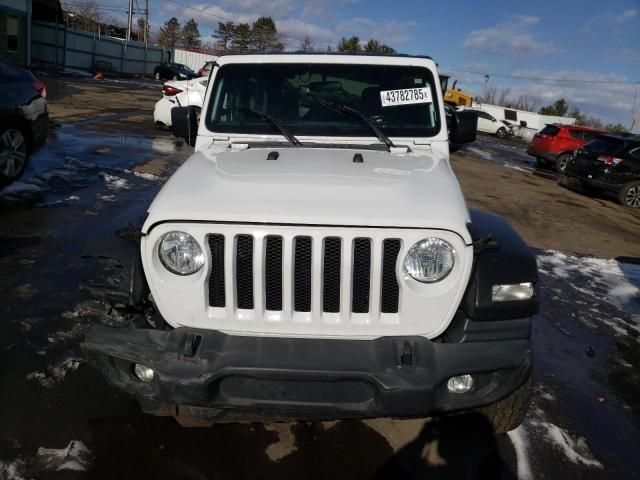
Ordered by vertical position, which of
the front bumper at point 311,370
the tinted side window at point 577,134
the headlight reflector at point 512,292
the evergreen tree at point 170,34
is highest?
the evergreen tree at point 170,34

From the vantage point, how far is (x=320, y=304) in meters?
2.37

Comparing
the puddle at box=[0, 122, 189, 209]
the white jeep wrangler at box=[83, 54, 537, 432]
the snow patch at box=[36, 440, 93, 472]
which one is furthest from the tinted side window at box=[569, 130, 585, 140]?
the snow patch at box=[36, 440, 93, 472]

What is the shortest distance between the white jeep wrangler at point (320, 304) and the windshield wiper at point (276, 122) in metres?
0.85

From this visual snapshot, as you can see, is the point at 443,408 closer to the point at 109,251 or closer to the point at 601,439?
the point at 601,439

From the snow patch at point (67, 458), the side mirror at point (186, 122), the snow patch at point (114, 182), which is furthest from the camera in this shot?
the snow patch at point (114, 182)

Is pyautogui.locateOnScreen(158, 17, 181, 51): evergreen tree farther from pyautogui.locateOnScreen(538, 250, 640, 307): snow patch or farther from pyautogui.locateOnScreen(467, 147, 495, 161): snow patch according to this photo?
pyautogui.locateOnScreen(538, 250, 640, 307): snow patch

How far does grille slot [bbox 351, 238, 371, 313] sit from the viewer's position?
2.33 meters

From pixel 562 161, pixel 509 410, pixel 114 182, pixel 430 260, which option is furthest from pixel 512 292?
pixel 562 161

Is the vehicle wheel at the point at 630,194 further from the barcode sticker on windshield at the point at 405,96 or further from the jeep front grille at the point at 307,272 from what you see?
the jeep front grille at the point at 307,272

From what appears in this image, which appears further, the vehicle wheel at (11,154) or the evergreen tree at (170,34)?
the evergreen tree at (170,34)

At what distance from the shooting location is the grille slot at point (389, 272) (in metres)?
2.35

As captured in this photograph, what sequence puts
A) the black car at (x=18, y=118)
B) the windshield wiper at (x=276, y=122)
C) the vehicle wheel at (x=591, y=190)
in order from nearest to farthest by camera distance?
the windshield wiper at (x=276, y=122) < the black car at (x=18, y=118) < the vehicle wheel at (x=591, y=190)

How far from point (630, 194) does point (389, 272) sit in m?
11.7

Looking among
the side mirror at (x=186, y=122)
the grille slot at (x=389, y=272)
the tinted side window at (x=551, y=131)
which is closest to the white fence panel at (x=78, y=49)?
the tinted side window at (x=551, y=131)
